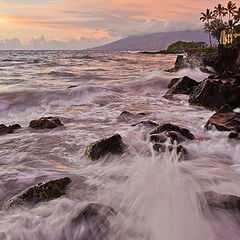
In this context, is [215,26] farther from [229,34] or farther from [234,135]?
[234,135]

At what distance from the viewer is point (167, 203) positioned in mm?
2539

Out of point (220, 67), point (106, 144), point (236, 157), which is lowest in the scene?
point (236, 157)

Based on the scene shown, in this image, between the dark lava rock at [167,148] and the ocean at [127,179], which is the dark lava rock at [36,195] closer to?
the ocean at [127,179]

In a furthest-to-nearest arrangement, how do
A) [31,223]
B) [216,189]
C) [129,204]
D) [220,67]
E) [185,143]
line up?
[220,67]
[185,143]
[216,189]
[129,204]
[31,223]

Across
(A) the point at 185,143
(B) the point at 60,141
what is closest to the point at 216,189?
(A) the point at 185,143

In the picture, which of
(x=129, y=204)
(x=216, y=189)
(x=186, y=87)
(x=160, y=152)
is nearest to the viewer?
(x=129, y=204)

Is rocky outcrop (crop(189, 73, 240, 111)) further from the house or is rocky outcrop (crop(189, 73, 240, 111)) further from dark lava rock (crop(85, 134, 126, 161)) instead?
the house

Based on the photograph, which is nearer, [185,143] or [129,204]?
[129,204]

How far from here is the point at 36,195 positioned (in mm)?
2791

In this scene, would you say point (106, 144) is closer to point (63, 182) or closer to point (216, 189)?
point (63, 182)

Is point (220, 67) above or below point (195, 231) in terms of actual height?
above

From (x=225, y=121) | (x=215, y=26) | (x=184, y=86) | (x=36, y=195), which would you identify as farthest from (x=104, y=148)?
(x=215, y=26)

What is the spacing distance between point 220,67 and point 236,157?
47.7ft

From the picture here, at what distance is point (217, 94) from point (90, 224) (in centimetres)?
686
